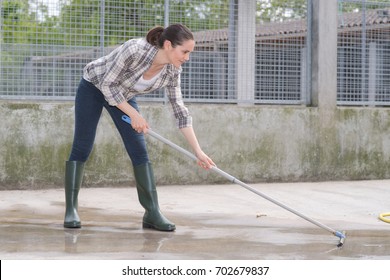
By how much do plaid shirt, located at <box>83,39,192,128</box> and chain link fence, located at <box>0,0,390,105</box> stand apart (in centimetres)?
265

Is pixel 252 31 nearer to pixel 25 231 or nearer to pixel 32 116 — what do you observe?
pixel 32 116

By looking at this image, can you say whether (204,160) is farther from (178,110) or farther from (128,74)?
(128,74)

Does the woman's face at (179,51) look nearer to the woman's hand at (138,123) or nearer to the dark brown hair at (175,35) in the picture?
the dark brown hair at (175,35)

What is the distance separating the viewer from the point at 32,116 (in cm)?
768

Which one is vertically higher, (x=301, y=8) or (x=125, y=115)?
(x=301, y=8)

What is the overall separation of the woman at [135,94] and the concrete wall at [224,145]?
7.43 ft

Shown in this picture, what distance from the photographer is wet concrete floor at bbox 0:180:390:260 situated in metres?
4.52

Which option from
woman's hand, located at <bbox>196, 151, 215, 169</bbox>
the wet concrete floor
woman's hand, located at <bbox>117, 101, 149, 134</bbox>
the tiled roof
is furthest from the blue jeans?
the tiled roof

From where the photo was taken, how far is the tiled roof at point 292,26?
341 inches

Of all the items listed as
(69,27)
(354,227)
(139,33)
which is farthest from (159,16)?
(354,227)

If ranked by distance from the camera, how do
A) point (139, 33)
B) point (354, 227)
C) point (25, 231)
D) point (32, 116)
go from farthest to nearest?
point (139, 33)
point (32, 116)
point (354, 227)
point (25, 231)

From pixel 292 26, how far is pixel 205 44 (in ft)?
3.99

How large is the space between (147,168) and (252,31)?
371 cm

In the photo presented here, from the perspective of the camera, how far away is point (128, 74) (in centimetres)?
512
